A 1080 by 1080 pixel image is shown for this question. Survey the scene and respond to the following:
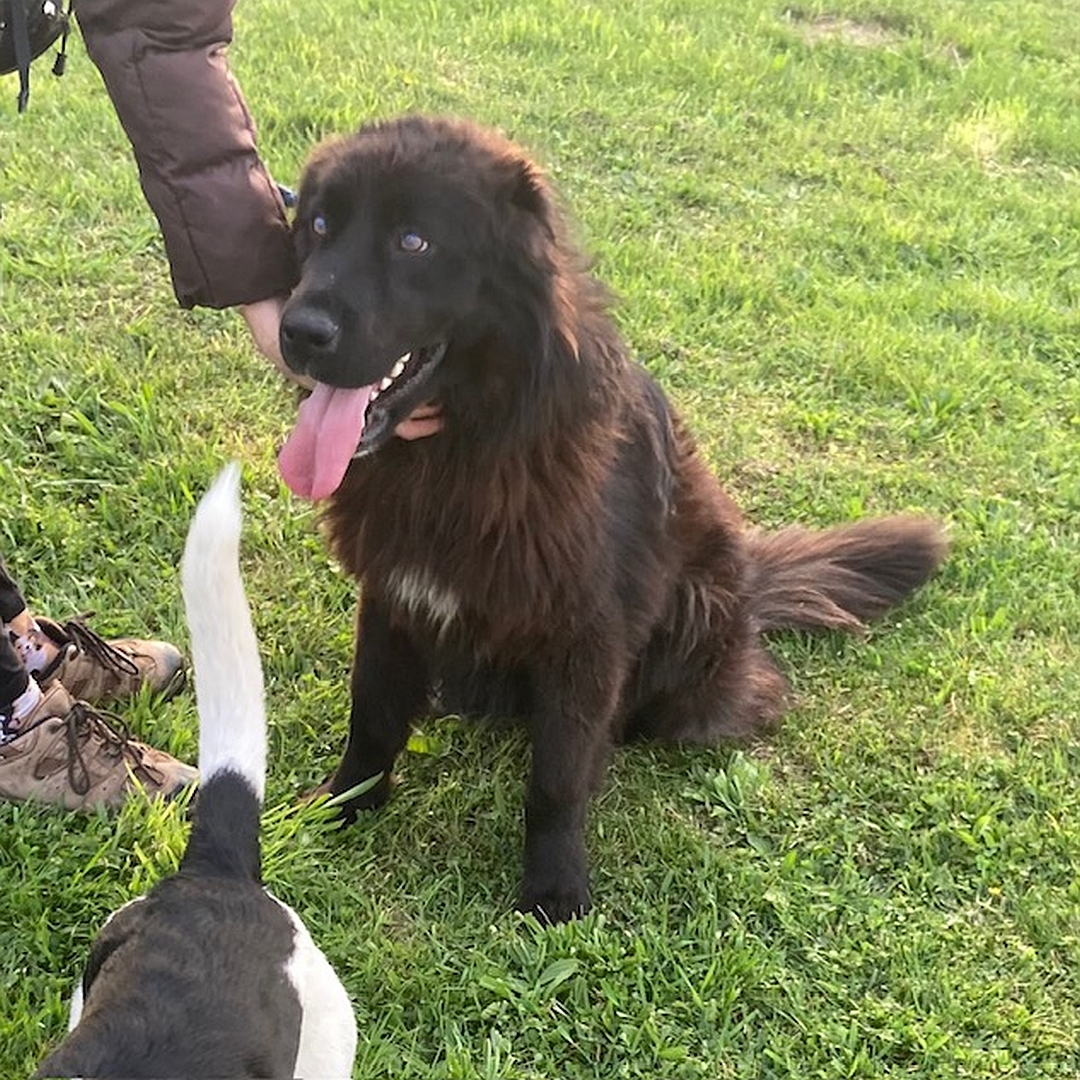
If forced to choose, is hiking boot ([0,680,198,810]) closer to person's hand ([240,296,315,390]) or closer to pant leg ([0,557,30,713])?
pant leg ([0,557,30,713])

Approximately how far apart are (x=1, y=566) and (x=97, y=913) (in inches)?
26.2

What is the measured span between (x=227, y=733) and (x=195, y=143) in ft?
3.10

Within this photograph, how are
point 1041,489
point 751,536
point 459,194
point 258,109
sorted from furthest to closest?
point 258,109 < point 1041,489 < point 751,536 < point 459,194

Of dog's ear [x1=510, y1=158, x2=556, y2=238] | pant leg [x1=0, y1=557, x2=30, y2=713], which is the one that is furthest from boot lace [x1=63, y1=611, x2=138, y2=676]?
dog's ear [x1=510, y1=158, x2=556, y2=238]

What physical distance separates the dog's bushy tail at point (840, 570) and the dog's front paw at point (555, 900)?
89 centimetres

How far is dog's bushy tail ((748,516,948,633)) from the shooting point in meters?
3.15

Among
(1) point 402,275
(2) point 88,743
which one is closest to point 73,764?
(2) point 88,743

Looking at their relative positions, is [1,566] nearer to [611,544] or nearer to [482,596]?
[482,596]

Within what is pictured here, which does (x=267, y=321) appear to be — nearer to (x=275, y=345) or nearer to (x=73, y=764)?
(x=275, y=345)

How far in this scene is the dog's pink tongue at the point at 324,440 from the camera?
81.6 inches

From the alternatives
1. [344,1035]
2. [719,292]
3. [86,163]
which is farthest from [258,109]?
[344,1035]

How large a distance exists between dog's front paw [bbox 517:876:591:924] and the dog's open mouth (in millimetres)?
941

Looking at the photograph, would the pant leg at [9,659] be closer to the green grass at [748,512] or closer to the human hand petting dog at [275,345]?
the green grass at [748,512]

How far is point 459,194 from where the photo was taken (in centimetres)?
204
